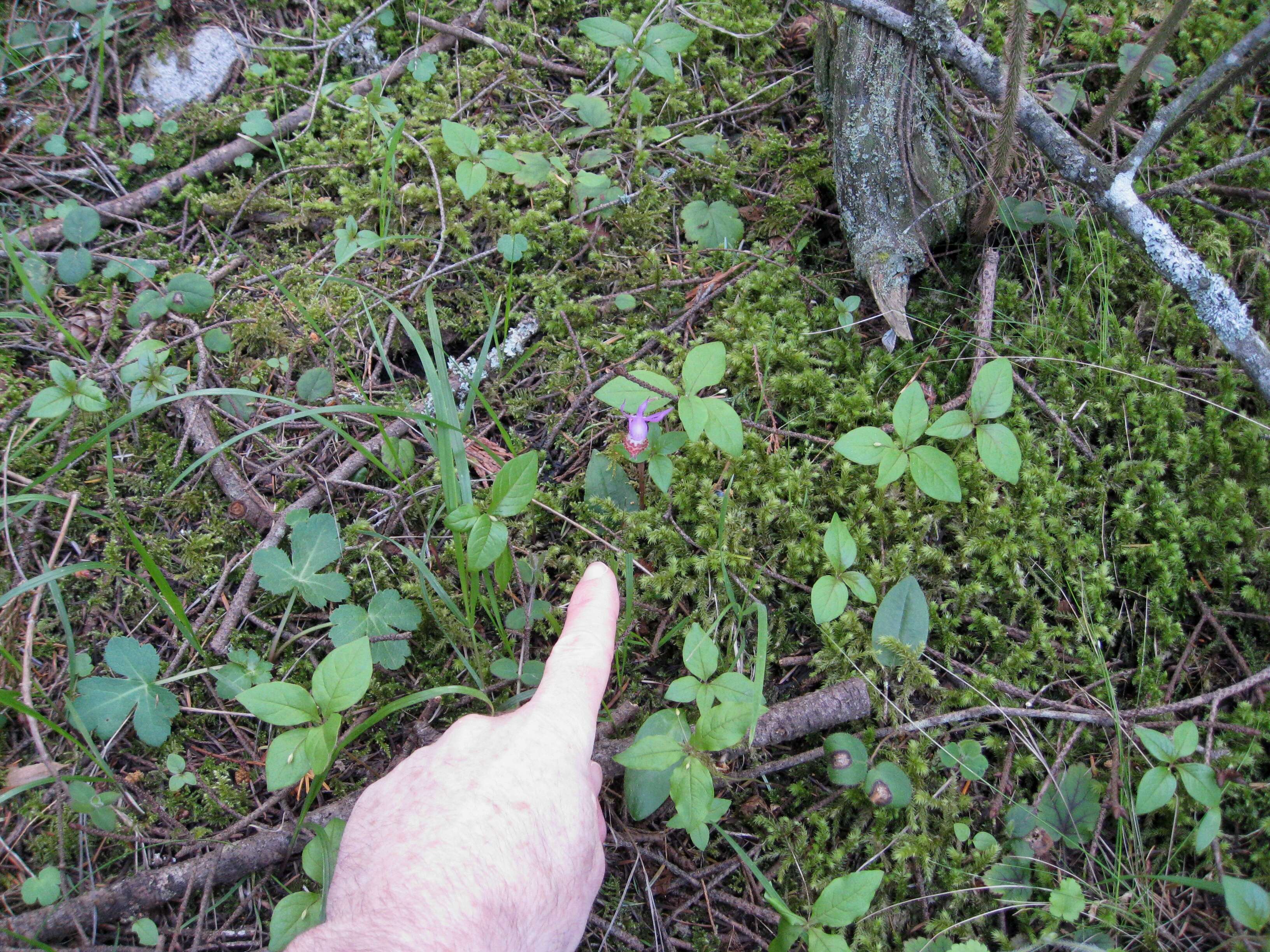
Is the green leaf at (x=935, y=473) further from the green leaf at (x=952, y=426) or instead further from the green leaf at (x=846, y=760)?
the green leaf at (x=846, y=760)

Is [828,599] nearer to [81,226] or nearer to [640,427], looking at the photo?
[640,427]

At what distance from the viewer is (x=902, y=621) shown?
2141 mm

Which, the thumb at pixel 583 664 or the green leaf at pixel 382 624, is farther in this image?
the green leaf at pixel 382 624

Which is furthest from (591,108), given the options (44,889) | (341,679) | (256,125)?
(44,889)

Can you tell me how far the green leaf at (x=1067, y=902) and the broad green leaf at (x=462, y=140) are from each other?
300 cm

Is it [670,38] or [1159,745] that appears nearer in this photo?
[1159,745]

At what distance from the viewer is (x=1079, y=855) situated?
1.96 metres

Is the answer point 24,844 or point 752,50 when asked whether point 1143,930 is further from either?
point 752,50

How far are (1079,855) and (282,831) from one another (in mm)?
2259

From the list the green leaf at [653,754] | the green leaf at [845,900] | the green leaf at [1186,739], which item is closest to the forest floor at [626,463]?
the green leaf at [1186,739]

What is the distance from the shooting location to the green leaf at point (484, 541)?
1.91 m

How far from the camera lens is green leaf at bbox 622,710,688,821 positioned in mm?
1914

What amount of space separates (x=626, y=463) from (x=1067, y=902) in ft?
5.71

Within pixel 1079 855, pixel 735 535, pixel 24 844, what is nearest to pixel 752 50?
pixel 735 535
